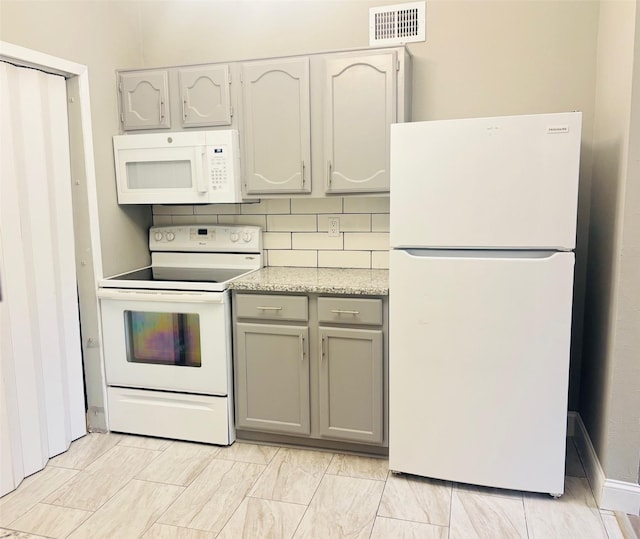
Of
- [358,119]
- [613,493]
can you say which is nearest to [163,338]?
[358,119]

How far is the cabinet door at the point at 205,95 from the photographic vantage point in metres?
2.86

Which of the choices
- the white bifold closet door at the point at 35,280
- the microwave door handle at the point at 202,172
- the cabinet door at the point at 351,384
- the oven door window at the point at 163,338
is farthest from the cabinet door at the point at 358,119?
the white bifold closet door at the point at 35,280

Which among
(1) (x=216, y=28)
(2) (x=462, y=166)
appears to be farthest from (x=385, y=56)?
(1) (x=216, y=28)

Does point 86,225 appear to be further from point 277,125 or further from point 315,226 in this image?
point 315,226

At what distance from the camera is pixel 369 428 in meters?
2.60

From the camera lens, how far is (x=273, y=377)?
2.73 meters

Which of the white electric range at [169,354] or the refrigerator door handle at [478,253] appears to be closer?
the refrigerator door handle at [478,253]

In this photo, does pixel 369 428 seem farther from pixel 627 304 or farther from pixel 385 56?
pixel 385 56

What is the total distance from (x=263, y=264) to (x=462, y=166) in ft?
4.85

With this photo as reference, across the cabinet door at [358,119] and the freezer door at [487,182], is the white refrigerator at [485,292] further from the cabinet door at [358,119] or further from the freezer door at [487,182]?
the cabinet door at [358,119]

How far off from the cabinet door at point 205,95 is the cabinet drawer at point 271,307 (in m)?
0.98

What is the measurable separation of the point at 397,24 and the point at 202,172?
1333mm

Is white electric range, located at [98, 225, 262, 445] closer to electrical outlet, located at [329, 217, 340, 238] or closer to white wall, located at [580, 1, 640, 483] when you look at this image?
electrical outlet, located at [329, 217, 340, 238]

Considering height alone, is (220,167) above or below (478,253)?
above
